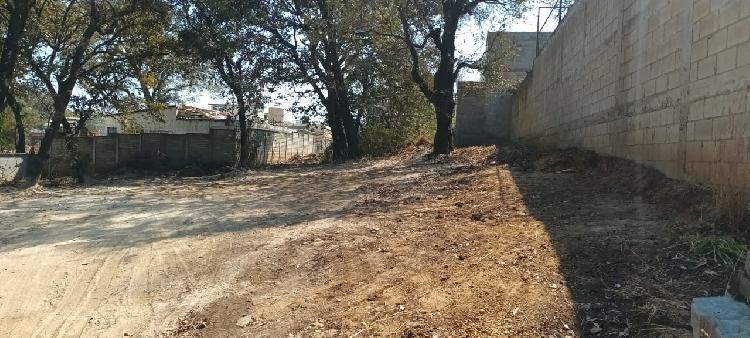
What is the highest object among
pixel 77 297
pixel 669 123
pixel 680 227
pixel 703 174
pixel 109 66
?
pixel 109 66

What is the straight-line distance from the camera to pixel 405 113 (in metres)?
24.7

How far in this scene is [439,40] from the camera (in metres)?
17.3

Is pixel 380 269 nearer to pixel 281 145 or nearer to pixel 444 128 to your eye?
pixel 444 128

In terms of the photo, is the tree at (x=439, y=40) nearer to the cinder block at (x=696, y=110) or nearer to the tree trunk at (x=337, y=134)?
the tree trunk at (x=337, y=134)

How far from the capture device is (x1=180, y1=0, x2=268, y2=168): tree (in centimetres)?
1831

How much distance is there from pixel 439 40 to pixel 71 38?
1199 cm

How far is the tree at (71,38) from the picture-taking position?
16.2 meters

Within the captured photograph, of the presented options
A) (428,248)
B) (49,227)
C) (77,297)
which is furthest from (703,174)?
(49,227)

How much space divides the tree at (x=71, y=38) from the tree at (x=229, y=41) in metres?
1.96

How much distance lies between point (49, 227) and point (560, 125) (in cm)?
978

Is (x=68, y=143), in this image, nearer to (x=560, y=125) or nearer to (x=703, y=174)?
(x=560, y=125)

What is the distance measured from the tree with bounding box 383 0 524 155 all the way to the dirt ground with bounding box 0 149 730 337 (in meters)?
8.54

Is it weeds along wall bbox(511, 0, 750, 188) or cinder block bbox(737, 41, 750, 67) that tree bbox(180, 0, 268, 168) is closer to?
weeds along wall bbox(511, 0, 750, 188)

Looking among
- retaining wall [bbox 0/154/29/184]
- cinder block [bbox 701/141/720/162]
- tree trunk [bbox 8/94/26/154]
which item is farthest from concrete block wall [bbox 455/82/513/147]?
cinder block [bbox 701/141/720/162]
